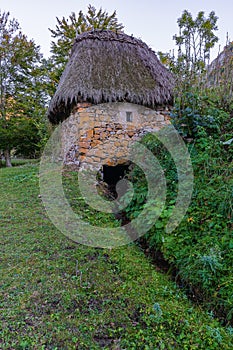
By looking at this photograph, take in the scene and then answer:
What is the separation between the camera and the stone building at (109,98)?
17.9ft

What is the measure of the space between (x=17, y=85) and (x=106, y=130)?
9752 millimetres

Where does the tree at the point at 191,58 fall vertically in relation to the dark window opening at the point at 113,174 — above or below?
→ above

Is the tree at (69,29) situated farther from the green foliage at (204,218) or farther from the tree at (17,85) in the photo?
the green foliage at (204,218)

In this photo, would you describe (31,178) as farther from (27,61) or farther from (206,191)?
(27,61)

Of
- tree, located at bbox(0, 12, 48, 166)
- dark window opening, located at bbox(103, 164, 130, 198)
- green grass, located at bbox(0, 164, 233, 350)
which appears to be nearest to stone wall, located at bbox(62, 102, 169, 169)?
dark window opening, located at bbox(103, 164, 130, 198)

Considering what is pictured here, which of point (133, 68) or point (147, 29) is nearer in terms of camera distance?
point (133, 68)

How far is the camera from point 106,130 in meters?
5.52

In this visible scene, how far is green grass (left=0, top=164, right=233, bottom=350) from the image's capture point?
1844mm

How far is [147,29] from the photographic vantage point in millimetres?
8945

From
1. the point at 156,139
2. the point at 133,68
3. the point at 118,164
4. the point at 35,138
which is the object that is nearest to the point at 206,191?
the point at 156,139

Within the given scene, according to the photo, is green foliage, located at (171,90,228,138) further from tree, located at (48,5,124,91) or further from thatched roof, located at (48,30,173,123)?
tree, located at (48,5,124,91)

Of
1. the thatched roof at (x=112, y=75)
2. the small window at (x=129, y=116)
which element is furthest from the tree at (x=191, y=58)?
the small window at (x=129, y=116)

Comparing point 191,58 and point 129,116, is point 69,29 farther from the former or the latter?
point 129,116

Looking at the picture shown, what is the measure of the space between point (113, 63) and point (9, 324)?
5.60 m
